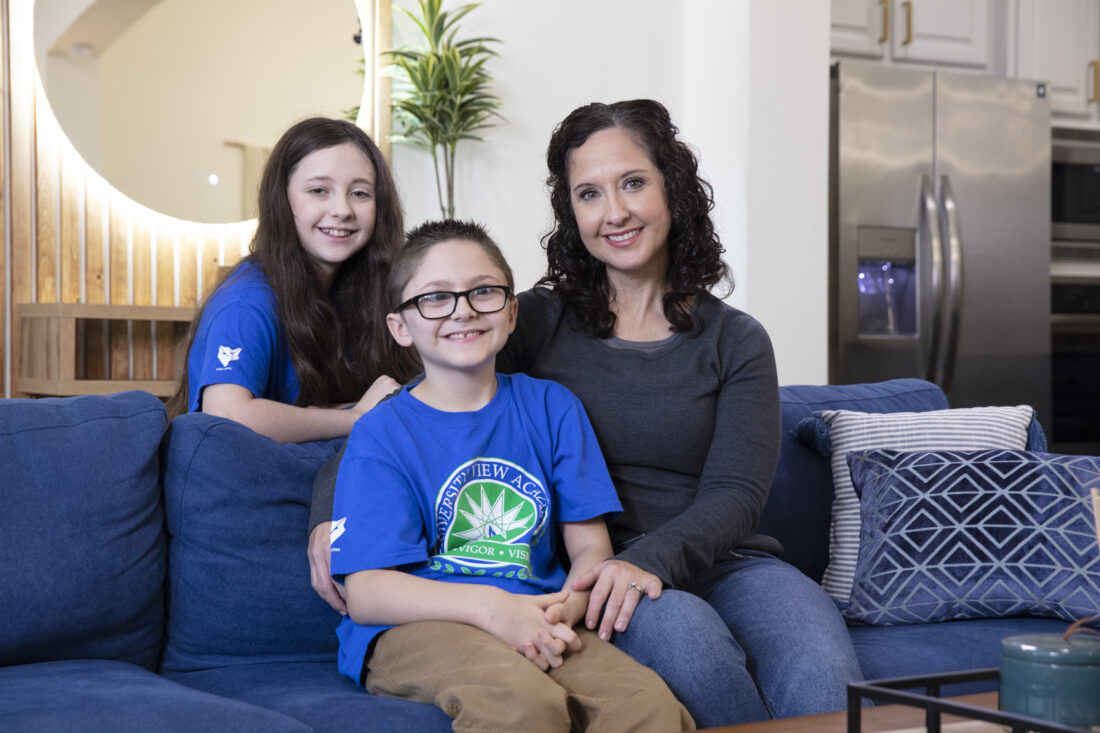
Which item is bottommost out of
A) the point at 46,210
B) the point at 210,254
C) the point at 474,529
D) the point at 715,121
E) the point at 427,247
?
the point at 474,529

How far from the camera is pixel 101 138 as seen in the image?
3211 millimetres

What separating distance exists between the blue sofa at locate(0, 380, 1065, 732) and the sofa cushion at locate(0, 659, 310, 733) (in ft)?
0.04

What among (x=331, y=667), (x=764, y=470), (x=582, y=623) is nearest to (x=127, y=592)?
(x=331, y=667)

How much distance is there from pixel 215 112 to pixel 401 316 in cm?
216

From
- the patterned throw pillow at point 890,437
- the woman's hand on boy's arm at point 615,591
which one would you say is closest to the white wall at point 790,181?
the patterned throw pillow at point 890,437

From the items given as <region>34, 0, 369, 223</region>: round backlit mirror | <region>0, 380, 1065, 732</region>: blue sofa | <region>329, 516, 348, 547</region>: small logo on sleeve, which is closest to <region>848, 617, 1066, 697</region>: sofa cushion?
<region>0, 380, 1065, 732</region>: blue sofa

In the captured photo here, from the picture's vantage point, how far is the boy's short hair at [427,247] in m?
1.54

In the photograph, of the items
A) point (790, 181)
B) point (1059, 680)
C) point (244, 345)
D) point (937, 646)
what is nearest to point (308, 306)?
point (244, 345)

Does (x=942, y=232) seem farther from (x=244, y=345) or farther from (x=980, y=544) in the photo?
(x=244, y=345)

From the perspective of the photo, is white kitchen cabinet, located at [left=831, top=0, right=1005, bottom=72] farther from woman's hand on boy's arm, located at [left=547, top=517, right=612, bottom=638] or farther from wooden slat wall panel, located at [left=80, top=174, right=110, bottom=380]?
woman's hand on boy's arm, located at [left=547, top=517, right=612, bottom=638]

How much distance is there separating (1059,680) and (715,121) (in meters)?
3.07

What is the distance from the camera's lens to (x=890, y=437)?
203 cm

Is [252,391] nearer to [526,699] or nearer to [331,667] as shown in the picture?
[331,667]

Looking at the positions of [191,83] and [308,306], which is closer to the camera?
[308,306]
